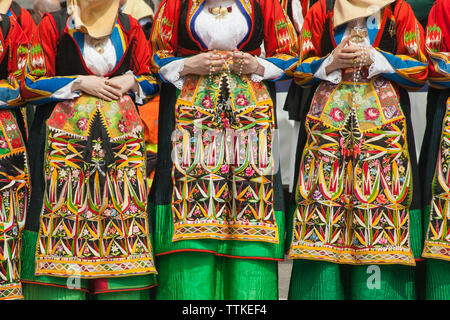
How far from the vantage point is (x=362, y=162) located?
12.7ft

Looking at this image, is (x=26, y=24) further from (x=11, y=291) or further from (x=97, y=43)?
(x=11, y=291)

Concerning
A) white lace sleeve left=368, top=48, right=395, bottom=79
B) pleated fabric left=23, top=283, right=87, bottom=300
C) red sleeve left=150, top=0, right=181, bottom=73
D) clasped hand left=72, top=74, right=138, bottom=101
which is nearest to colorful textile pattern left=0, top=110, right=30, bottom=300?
pleated fabric left=23, top=283, right=87, bottom=300

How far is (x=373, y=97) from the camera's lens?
12.8 ft

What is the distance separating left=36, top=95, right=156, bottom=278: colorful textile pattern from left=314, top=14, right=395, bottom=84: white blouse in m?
1.16

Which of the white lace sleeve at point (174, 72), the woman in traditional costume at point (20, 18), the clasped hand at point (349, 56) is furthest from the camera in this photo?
the woman in traditional costume at point (20, 18)

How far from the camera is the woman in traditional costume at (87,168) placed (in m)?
3.92

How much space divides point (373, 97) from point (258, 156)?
718mm

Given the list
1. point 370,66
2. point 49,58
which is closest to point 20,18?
point 49,58

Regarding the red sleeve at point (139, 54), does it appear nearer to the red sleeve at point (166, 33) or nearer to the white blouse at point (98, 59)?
the red sleeve at point (166, 33)

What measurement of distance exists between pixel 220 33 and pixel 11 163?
144 centimetres

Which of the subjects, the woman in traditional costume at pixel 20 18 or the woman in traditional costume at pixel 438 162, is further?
the woman in traditional costume at pixel 20 18

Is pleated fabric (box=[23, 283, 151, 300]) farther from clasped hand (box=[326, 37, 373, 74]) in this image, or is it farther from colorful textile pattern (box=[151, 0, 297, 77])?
clasped hand (box=[326, 37, 373, 74])

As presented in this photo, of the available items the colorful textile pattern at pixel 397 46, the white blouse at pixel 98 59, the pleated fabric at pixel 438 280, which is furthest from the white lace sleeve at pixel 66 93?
the pleated fabric at pixel 438 280

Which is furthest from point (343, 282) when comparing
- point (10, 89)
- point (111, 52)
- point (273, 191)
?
point (10, 89)
